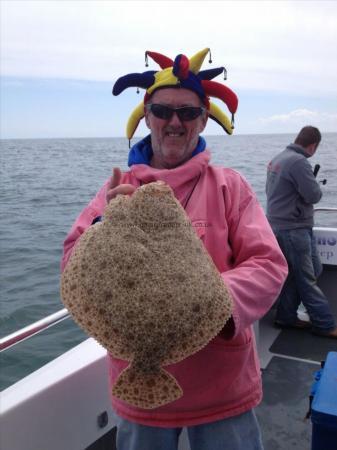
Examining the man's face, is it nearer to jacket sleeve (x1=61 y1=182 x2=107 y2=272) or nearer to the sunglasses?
the sunglasses

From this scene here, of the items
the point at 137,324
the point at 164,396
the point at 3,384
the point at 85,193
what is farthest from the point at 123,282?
the point at 85,193

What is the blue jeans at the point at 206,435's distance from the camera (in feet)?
6.38

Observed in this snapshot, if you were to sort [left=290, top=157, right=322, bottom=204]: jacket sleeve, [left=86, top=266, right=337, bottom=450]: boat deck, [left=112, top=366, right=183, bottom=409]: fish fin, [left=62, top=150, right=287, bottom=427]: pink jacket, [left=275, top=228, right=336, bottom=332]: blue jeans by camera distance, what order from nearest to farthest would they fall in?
[left=112, top=366, right=183, bottom=409]: fish fin
[left=62, top=150, right=287, bottom=427]: pink jacket
[left=86, top=266, right=337, bottom=450]: boat deck
[left=290, top=157, right=322, bottom=204]: jacket sleeve
[left=275, top=228, right=336, bottom=332]: blue jeans

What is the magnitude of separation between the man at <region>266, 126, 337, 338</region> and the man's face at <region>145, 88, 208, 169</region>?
322 cm

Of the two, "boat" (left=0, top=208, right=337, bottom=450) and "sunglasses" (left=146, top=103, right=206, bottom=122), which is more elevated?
"sunglasses" (left=146, top=103, right=206, bottom=122)

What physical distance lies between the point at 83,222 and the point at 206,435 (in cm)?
100

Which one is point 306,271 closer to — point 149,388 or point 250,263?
point 250,263

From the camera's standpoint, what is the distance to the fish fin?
1.54 metres

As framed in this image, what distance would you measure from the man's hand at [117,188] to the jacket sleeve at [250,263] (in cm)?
46

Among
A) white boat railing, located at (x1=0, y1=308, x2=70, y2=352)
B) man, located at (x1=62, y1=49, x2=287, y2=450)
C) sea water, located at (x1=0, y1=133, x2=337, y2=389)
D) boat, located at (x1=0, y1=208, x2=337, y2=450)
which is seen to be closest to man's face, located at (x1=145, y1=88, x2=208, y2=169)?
man, located at (x1=62, y1=49, x2=287, y2=450)

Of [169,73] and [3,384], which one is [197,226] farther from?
[3,384]

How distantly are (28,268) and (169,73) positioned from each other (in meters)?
10.8

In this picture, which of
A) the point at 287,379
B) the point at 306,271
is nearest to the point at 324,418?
the point at 287,379

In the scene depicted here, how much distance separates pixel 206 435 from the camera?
1.95 m
